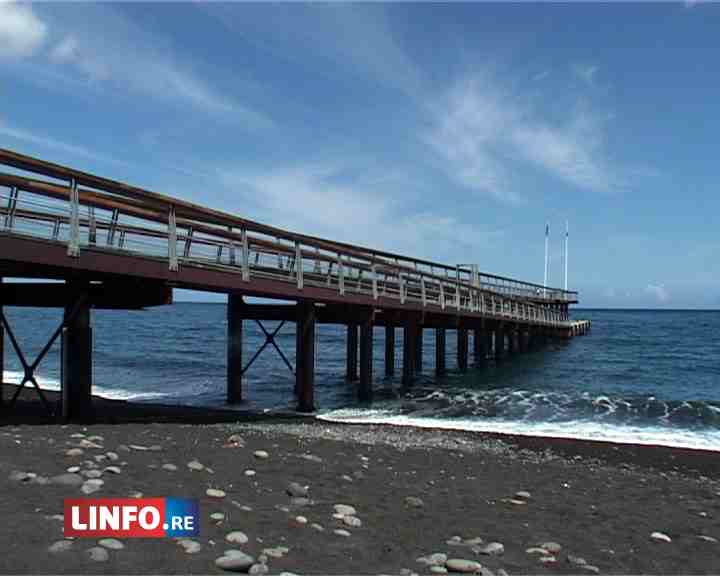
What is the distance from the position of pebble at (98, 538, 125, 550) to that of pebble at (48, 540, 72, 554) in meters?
0.22

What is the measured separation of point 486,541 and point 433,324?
72.2 ft

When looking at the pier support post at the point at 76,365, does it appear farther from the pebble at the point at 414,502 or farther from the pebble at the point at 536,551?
the pebble at the point at 536,551

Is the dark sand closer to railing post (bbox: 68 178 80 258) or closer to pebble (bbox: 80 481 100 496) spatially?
pebble (bbox: 80 481 100 496)

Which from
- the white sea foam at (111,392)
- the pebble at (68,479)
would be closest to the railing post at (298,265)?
the white sea foam at (111,392)

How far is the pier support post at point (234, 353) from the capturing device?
63.7 ft

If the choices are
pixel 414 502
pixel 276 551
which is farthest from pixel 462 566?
pixel 414 502

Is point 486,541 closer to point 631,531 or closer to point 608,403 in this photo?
point 631,531

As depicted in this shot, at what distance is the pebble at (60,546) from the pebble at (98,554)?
0.16 m

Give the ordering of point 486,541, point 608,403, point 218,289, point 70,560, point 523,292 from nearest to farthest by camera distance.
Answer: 1. point 70,560
2. point 486,541
3. point 218,289
4. point 608,403
5. point 523,292

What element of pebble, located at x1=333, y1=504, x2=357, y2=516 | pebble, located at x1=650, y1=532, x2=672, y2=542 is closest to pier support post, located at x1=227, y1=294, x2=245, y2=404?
pebble, located at x1=333, y1=504, x2=357, y2=516

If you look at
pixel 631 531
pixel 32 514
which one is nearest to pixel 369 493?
pixel 631 531

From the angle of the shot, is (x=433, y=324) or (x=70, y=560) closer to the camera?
(x=70, y=560)

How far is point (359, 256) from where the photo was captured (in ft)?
62.7

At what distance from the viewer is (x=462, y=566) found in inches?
200
